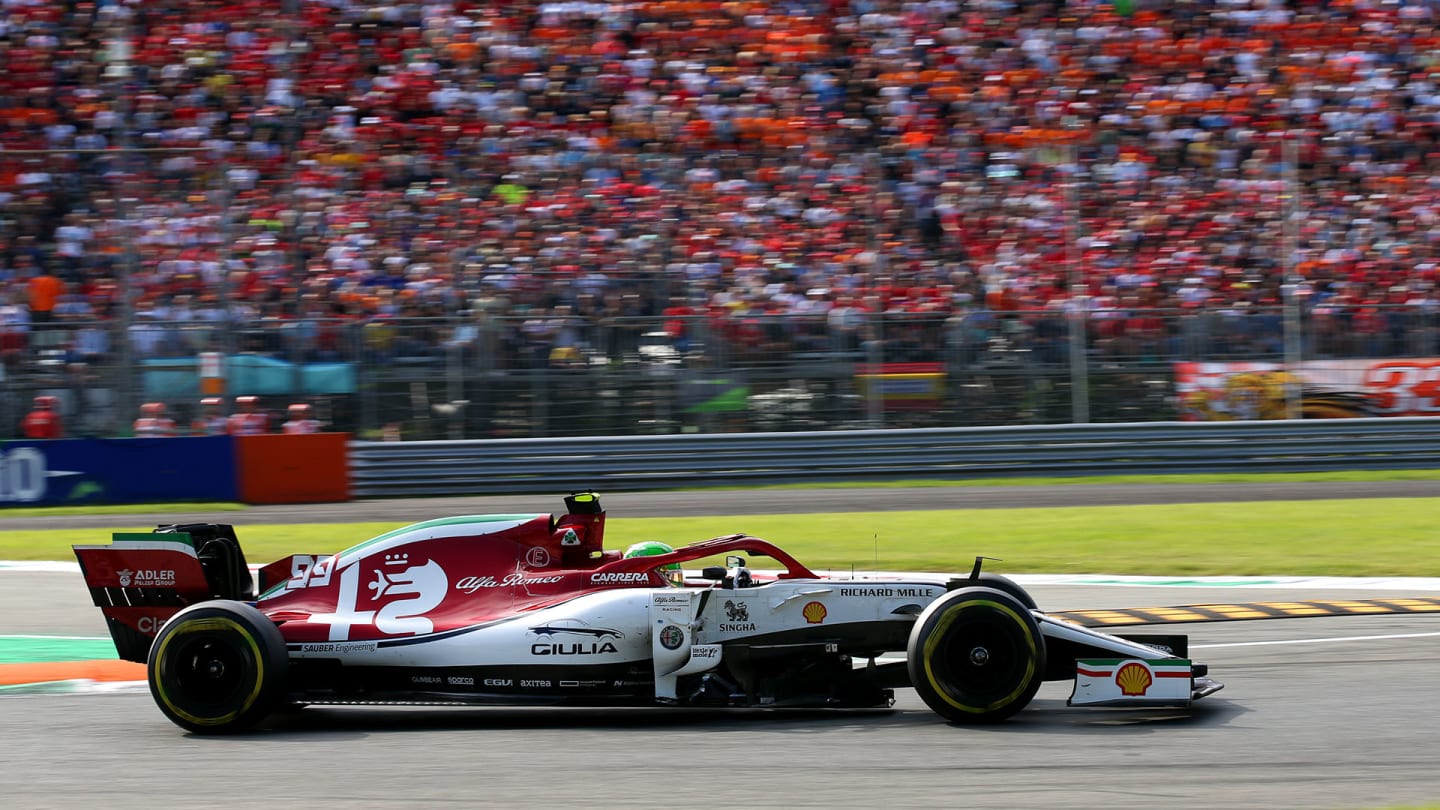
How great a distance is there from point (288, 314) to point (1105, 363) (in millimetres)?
8605

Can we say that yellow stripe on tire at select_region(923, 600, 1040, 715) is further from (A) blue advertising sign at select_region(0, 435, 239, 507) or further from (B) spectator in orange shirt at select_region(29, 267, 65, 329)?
(B) spectator in orange shirt at select_region(29, 267, 65, 329)

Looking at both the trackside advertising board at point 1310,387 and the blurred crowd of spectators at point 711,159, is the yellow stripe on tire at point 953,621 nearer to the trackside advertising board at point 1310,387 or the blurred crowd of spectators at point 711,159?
the blurred crowd of spectators at point 711,159

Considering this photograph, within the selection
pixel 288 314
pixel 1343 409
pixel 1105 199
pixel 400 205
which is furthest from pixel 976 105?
pixel 288 314

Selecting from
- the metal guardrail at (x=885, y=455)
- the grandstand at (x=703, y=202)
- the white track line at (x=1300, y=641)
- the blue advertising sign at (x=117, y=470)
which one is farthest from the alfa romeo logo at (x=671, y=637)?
the blue advertising sign at (x=117, y=470)

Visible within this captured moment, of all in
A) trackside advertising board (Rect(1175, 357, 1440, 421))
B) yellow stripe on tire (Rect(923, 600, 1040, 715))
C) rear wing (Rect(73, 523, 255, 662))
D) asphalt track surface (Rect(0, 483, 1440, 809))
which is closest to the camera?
asphalt track surface (Rect(0, 483, 1440, 809))

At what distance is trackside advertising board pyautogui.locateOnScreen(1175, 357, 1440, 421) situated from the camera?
16562 millimetres

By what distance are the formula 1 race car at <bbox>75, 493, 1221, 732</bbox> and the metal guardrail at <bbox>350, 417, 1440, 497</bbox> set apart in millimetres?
9245

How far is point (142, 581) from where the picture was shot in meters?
6.95

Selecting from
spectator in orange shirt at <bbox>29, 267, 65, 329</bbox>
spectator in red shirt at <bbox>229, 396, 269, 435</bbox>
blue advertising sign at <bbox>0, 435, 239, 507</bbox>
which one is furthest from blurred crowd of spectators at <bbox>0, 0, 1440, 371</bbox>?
blue advertising sign at <bbox>0, 435, 239, 507</bbox>

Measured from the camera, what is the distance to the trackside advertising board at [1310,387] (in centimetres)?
1656

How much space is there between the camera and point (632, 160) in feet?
60.5

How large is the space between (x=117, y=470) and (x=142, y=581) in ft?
31.9

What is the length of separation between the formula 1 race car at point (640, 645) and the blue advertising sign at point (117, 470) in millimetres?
9727

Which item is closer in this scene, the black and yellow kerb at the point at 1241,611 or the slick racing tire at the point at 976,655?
the slick racing tire at the point at 976,655
